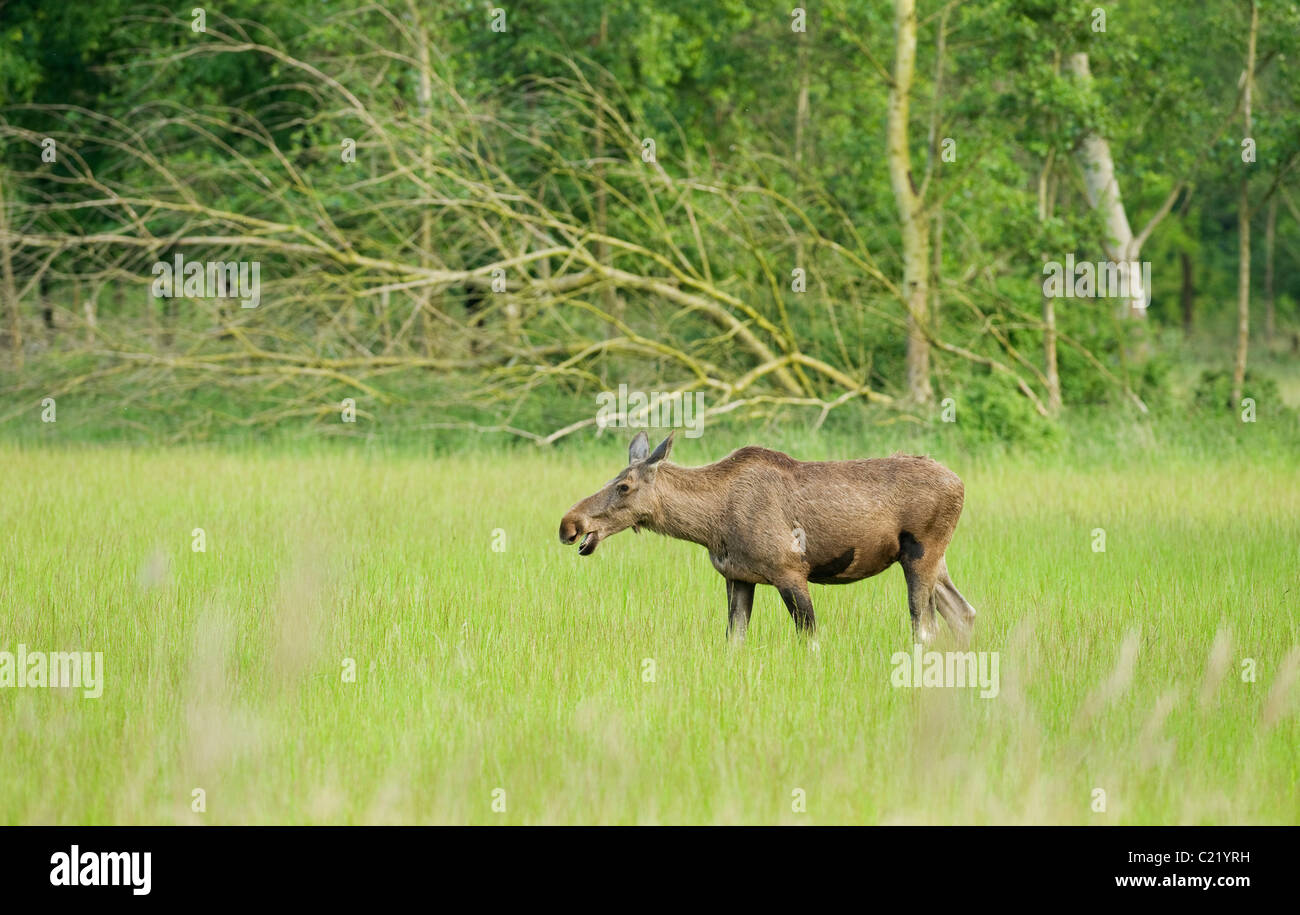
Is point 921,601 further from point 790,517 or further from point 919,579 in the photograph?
point 790,517

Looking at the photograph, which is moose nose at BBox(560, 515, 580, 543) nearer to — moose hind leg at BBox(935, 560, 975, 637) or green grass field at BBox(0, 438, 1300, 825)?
green grass field at BBox(0, 438, 1300, 825)

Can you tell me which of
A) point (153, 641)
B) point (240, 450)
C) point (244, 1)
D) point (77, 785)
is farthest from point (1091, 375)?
point (77, 785)

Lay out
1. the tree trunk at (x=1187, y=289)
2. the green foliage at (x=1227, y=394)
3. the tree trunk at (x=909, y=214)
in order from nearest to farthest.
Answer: the tree trunk at (x=909, y=214) → the green foliage at (x=1227, y=394) → the tree trunk at (x=1187, y=289)

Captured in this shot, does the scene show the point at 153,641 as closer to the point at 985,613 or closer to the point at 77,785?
the point at 77,785

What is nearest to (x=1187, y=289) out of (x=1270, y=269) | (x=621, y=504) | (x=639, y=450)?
(x=1270, y=269)

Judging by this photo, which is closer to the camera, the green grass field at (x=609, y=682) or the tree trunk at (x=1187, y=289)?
the green grass field at (x=609, y=682)

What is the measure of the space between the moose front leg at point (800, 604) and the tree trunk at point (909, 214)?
12.9 meters

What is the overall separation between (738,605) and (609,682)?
116cm

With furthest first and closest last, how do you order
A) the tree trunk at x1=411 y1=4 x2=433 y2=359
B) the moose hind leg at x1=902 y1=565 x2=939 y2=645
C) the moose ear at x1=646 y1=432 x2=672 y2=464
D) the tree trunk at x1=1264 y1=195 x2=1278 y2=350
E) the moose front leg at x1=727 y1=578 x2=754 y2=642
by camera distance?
the tree trunk at x1=1264 y1=195 x2=1278 y2=350 → the tree trunk at x1=411 y1=4 x2=433 y2=359 → the moose hind leg at x1=902 y1=565 x2=939 y2=645 → the moose front leg at x1=727 y1=578 x2=754 y2=642 → the moose ear at x1=646 y1=432 x2=672 y2=464

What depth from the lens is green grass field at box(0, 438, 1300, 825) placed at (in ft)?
19.0

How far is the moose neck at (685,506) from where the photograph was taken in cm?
816

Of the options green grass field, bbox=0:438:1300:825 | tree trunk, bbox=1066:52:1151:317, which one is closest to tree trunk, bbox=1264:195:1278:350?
tree trunk, bbox=1066:52:1151:317

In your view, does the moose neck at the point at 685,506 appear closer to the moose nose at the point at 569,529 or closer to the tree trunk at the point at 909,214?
the moose nose at the point at 569,529

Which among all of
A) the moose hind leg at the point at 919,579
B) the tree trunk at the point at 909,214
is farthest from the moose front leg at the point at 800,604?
the tree trunk at the point at 909,214
